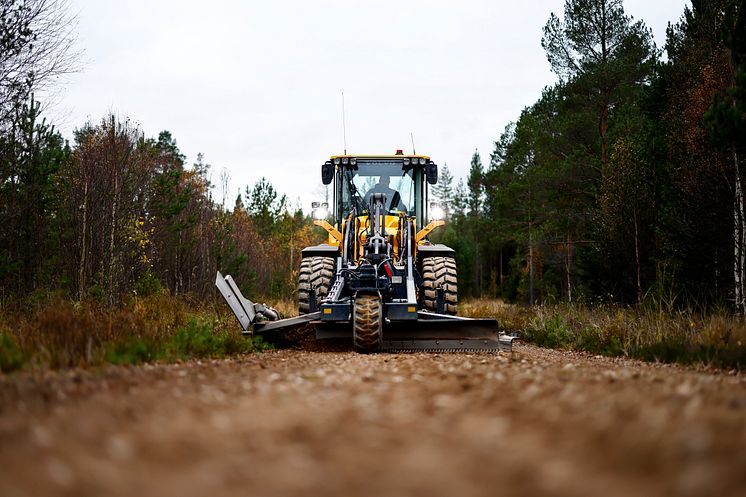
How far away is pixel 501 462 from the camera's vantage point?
2.46m

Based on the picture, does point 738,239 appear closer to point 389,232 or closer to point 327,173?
point 389,232

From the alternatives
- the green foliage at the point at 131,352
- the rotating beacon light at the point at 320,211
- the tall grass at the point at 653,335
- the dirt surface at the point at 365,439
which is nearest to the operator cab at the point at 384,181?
the rotating beacon light at the point at 320,211

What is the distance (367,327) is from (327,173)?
428cm

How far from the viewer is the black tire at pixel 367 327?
9.36 metres

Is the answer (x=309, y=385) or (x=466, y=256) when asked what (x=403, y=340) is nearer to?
(x=309, y=385)

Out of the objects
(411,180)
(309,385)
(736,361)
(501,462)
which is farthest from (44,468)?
(411,180)

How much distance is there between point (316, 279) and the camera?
12203mm

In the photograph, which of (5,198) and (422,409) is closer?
(422,409)

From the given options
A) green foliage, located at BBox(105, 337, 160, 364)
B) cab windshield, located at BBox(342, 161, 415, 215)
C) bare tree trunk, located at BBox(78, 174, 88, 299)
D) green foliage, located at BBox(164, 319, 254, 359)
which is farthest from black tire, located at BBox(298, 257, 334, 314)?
green foliage, located at BBox(105, 337, 160, 364)

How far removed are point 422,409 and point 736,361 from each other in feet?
17.7

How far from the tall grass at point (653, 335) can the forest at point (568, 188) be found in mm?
1335

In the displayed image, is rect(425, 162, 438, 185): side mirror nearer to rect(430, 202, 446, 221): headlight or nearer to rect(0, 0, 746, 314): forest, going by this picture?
rect(430, 202, 446, 221): headlight

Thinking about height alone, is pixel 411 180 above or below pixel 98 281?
above

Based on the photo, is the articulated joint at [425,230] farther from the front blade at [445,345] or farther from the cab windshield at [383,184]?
the front blade at [445,345]
